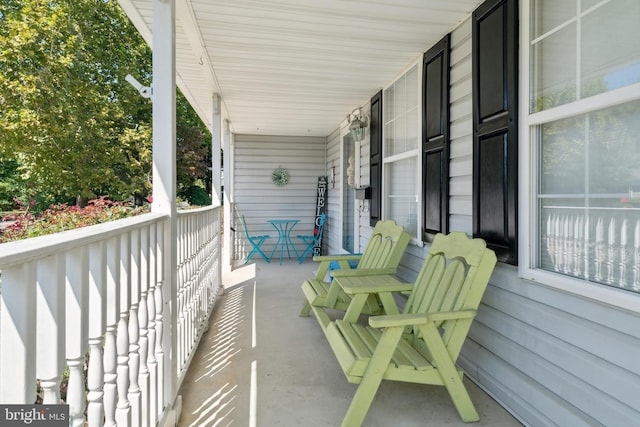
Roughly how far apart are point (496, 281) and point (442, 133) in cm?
117

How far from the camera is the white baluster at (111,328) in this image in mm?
1269

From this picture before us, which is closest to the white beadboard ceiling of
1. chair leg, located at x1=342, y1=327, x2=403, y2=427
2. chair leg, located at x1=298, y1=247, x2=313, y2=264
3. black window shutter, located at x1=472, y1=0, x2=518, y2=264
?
black window shutter, located at x1=472, y1=0, x2=518, y2=264

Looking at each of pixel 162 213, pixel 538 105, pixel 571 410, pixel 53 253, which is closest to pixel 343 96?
pixel 538 105

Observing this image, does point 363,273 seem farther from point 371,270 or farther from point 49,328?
point 49,328

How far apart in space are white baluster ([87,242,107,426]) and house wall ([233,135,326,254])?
6319mm

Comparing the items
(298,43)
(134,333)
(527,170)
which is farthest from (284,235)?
(134,333)

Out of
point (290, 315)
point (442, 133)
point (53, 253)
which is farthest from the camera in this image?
point (290, 315)

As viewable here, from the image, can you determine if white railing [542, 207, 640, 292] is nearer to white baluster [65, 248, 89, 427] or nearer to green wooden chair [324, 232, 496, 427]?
green wooden chair [324, 232, 496, 427]

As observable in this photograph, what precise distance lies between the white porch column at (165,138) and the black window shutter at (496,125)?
180 centimetres

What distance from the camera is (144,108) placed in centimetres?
1398

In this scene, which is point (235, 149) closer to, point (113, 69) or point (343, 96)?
point (343, 96)

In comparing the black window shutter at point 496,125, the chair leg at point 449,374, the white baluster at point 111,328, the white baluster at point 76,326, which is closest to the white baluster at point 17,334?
the white baluster at point 76,326

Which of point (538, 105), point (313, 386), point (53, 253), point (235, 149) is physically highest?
point (235, 149)

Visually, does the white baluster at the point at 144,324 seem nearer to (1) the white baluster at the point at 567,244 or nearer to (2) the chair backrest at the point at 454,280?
(2) the chair backrest at the point at 454,280
